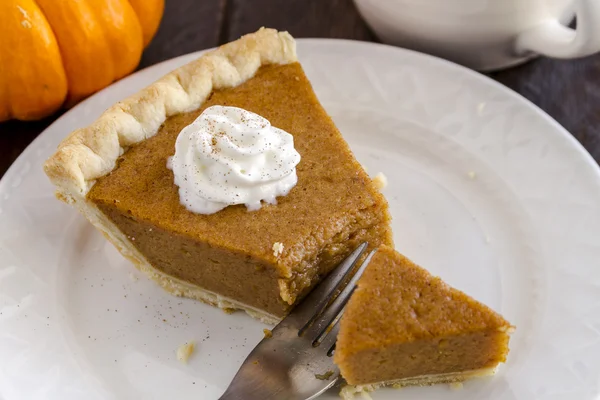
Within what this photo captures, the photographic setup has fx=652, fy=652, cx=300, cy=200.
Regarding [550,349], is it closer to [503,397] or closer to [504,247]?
[503,397]

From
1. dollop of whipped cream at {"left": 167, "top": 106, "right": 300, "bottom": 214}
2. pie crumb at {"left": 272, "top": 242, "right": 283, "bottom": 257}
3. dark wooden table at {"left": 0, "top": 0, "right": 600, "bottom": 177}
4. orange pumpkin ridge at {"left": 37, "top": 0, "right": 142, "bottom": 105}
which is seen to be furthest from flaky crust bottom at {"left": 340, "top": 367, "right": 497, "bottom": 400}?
orange pumpkin ridge at {"left": 37, "top": 0, "right": 142, "bottom": 105}

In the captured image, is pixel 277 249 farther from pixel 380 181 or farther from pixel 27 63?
pixel 27 63

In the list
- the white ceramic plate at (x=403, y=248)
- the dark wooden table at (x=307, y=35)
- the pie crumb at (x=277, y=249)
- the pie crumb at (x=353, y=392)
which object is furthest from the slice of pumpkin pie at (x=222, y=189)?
the dark wooden table at (x=307, y=35)

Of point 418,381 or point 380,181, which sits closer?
point 418,381

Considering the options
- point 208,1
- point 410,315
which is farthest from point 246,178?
point 208,1

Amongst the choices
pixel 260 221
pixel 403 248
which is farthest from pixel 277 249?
pixel 403 248

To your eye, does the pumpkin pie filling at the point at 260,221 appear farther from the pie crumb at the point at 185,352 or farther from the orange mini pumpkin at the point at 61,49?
the orange mini pumpkin at the point at 61,49
